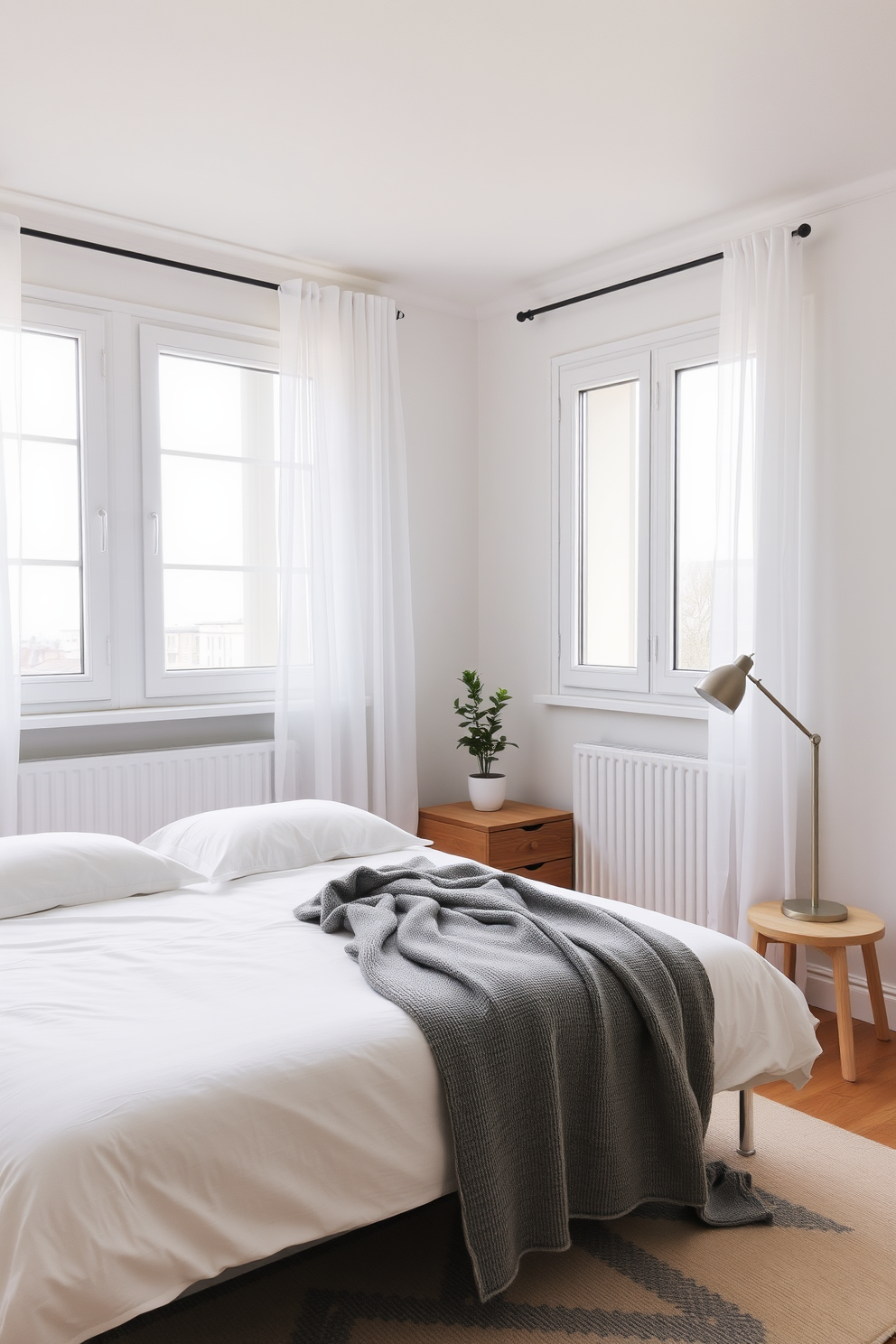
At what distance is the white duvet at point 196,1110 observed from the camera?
140 centimetres

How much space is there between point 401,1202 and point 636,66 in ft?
8.33

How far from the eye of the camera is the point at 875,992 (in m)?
3.09

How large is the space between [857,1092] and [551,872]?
1.52 meters

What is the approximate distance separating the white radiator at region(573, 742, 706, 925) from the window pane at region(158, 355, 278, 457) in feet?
5.73

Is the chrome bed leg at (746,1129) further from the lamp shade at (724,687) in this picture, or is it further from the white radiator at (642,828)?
the white radiator at (642,828)

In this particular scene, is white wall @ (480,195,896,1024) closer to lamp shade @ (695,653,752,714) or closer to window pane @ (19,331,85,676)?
lamp shade @ (695,653,752,714)

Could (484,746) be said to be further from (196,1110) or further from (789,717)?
(196,1110)

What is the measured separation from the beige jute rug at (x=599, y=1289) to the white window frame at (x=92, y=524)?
6.89 feet

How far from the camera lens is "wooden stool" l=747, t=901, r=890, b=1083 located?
2898 mm

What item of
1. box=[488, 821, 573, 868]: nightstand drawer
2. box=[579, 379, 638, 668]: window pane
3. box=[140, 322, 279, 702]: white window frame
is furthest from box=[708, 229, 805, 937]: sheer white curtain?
box=[140, 322, 279, 702]: white window frame

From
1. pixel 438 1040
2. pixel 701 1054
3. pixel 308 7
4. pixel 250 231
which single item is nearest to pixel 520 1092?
pixel 438 1040

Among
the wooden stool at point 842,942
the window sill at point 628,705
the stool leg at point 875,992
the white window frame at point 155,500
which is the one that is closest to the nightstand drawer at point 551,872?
the window sill at point 628,705

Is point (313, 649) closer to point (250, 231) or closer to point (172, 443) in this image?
point (172, 443)

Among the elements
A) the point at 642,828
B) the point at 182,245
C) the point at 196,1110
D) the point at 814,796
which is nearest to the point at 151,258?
the point at 182,245
